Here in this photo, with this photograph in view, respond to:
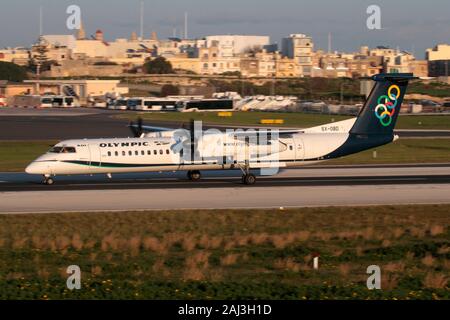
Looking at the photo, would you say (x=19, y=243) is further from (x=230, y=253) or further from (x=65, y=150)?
(x=65, y=150)

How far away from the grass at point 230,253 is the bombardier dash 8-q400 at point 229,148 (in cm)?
869

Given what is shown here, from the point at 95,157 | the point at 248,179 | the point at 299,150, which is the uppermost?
the point at 299,150

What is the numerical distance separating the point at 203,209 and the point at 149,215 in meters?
2.49

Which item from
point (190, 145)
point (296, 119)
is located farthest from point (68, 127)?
point (190, 145)

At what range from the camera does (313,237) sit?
2719 cm

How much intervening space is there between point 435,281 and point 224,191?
18.8m

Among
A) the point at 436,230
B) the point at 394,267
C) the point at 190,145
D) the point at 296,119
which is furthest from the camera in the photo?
the point at 296,119

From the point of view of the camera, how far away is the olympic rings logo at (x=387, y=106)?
138ft

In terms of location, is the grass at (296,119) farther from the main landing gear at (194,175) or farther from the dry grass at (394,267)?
the dry grass at (394,267)

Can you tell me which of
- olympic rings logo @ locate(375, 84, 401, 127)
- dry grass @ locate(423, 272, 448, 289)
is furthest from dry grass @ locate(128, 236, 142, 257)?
olympic rings logo @ locate(375, 84, 401, 127)

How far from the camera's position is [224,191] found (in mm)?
37312

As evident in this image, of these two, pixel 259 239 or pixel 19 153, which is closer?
Result: pixel 259 239

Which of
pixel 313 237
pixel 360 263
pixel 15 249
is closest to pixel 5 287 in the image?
pixel 15 249

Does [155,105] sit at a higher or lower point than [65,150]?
higher
